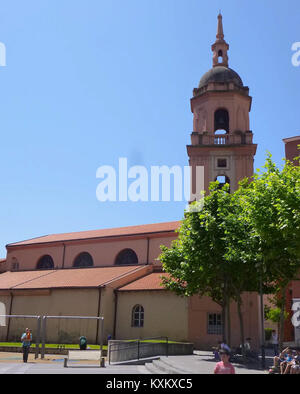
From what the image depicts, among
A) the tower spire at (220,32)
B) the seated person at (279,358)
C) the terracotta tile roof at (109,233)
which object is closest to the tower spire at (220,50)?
the tower spire at (220,32)

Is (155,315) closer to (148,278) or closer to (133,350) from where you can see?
(148,278)

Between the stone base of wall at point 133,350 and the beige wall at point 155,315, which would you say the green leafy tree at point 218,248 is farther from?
the beige wall at point 155,315

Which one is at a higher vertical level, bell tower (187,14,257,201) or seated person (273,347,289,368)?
bell tower (187,14,257,201)

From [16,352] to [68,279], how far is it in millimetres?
8430

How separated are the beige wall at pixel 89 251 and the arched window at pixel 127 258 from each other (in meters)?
0.37

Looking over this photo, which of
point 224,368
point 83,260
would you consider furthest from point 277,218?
point 83,260

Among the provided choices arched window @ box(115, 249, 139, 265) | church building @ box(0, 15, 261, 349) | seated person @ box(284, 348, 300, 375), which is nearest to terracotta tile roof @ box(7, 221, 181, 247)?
church building @ box(0, 15, 261, 349)

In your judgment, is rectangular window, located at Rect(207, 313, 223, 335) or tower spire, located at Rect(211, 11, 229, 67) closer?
rectangular window, located at Rect(207, 313, 223, 335)

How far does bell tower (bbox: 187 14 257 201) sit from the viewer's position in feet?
109

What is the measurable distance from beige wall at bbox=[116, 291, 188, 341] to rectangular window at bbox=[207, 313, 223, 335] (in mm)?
1645

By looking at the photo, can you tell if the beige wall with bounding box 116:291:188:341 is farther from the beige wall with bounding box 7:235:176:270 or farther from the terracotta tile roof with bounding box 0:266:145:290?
the beige wall with bounding box 7:235:176:270

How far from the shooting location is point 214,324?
29.0 metres

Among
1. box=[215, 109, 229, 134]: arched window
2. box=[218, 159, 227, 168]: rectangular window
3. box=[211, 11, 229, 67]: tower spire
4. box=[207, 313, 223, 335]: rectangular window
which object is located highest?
box=[211, 11, 229, 67]: tower spire
